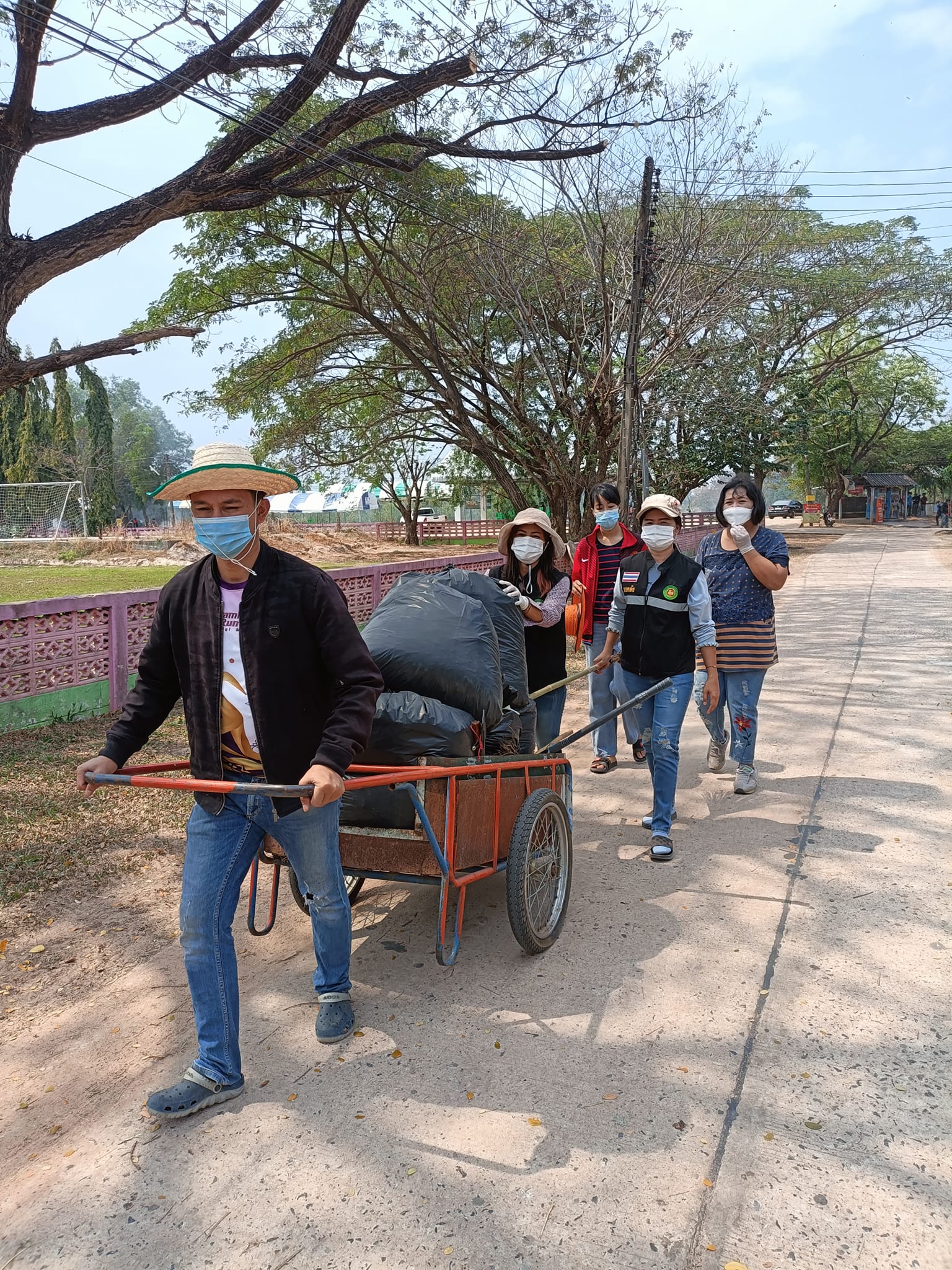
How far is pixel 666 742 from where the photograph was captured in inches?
184

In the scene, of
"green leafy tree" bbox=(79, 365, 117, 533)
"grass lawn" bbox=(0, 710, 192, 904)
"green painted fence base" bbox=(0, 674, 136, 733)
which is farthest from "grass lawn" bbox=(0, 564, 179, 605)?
"green leafy tree" bbox=(79, 365, 117, 533)

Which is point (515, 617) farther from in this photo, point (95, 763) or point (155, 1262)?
point (155, 1262)

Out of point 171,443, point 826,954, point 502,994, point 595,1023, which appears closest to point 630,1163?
point 595,1023

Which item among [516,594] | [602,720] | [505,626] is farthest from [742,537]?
[505,626]

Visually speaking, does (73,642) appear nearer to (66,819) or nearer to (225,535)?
(66,819)

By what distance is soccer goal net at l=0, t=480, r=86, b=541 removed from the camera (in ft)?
91.0

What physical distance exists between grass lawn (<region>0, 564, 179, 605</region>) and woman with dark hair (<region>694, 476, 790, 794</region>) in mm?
9424

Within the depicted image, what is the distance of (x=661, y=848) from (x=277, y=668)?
8.73ft

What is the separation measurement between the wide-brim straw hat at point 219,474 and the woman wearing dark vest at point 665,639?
2477mm

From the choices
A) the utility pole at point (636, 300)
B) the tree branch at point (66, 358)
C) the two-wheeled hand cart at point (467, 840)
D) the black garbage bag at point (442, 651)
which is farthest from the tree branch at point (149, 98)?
the utility pole at point (636, 300)

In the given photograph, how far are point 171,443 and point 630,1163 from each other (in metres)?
153

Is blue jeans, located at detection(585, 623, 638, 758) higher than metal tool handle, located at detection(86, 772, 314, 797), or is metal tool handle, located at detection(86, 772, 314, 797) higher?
metal tool handle, located at detection(86, 772, 314, 797)

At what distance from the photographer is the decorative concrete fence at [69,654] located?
672 centimetres

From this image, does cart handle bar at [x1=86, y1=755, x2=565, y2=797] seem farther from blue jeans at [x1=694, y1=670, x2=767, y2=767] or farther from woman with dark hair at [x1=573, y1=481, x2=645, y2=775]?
woman with dark hair at [x1=573, y1=481, x2=645, y2=775]
